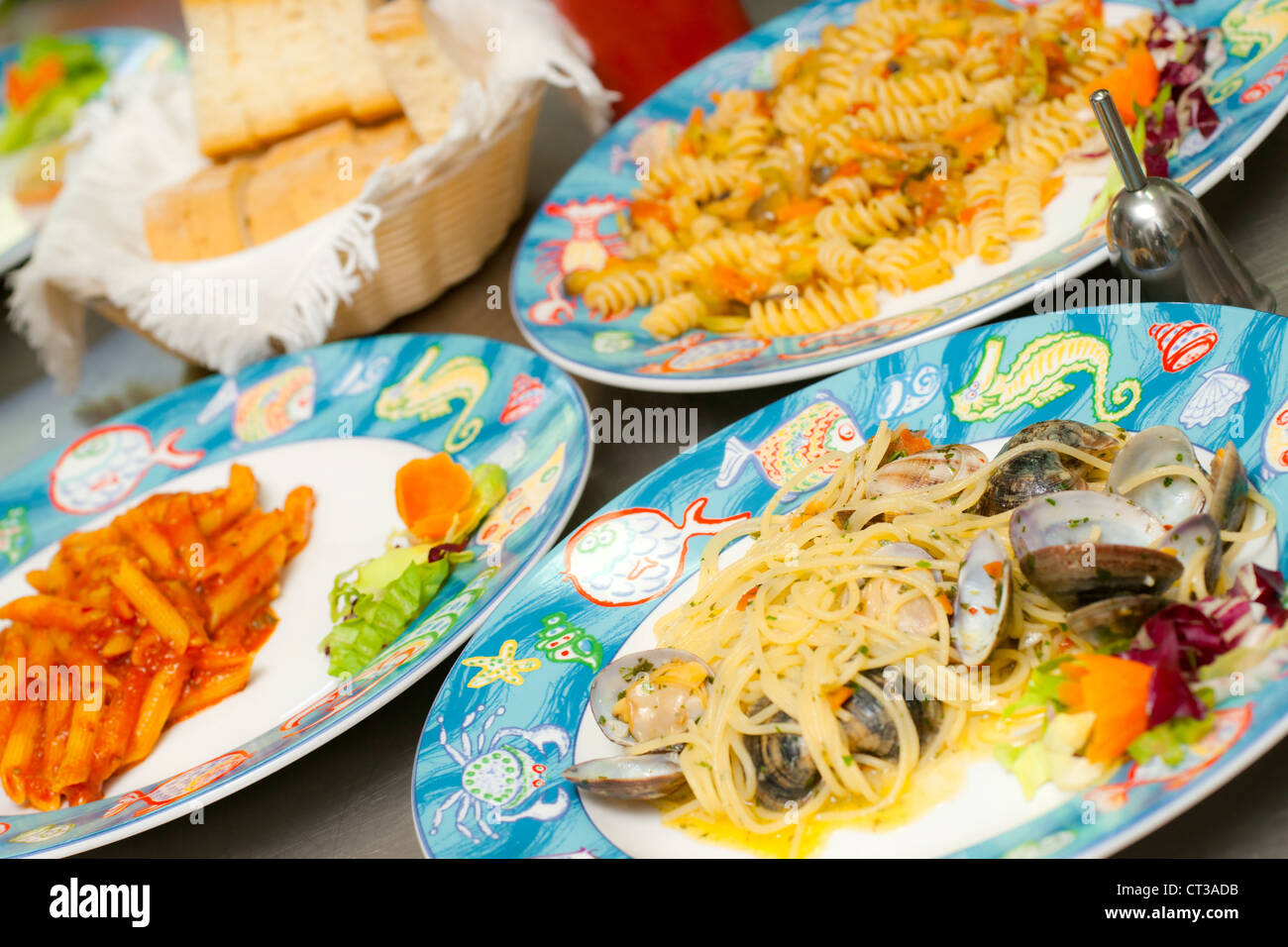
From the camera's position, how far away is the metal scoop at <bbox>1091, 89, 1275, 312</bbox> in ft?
6.04

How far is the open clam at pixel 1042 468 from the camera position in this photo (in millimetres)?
1616

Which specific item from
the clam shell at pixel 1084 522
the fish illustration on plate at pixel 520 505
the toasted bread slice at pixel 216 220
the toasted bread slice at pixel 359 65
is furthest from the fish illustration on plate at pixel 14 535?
the clam shell at pixel 1084 522

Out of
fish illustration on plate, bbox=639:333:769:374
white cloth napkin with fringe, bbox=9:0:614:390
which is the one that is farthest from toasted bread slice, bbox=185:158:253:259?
fish illustration on plate, bbox=639:333:769:374

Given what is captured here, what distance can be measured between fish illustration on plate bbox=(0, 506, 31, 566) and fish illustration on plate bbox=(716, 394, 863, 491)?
76.4 inches

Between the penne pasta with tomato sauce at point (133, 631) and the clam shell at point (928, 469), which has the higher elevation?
the clam shell at point (928, 469)

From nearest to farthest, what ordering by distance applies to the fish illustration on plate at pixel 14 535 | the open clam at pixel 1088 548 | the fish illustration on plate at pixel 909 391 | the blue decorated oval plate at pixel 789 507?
the blue decorated oval plate at pixel 789 507 < the open clam at pixel 1088 548 < the fish illustration on plate at pixel 909 391 < the fish illustration on plate at pixel 14 535

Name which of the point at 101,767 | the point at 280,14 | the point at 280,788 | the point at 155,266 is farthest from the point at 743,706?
the point at 280,14

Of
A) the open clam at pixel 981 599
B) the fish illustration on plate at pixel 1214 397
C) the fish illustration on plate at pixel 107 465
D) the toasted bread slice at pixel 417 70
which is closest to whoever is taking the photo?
the open clam at pixel 981 599

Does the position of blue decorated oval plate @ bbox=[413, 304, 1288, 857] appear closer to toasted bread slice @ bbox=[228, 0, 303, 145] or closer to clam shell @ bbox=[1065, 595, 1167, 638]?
clam shell @ bbox=[1065, 595, 1167, 638]

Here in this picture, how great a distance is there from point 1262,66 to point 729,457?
134 cm

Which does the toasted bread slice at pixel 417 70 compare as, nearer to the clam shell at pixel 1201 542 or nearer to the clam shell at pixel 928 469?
the clam shell at pixel 928 469

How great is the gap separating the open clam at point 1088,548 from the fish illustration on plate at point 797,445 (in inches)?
22.7

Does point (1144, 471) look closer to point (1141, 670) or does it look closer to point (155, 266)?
point (1141, 670)
